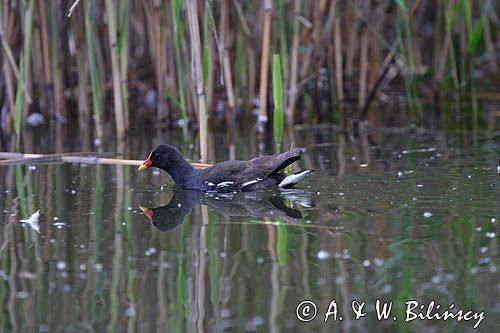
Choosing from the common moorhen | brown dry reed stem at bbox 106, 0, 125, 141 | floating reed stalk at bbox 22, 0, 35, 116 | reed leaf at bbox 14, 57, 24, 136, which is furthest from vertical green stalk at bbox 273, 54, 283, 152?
floating reed stalk at bbox 22, 0, 35, 116

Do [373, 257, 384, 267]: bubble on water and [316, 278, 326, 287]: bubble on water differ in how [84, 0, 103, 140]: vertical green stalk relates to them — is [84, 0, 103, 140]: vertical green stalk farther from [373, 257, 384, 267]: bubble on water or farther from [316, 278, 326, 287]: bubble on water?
[316, 278, 326, 287]: bubble on water

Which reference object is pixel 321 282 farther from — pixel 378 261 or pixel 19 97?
pixel 19 97

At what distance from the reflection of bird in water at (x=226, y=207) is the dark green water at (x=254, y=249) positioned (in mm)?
12

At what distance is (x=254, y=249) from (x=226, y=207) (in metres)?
1.14

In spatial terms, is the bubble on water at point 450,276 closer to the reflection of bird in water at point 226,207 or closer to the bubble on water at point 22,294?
the reflection of bird in water at point 226,207

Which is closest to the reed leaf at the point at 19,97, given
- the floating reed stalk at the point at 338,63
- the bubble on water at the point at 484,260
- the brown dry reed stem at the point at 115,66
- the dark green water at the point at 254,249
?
the dark green water at the point at 254,249

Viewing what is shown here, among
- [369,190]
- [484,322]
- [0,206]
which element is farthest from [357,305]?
[0,206]

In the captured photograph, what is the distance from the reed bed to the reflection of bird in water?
146 centimetres

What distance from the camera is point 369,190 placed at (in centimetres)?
572

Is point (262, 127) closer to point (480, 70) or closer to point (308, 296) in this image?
point (480, 70)

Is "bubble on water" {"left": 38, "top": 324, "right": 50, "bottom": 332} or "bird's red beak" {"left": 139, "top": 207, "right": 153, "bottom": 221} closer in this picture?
"bubble on water" {"left": 38, "top": 324, "right": 50, "bottom": 332}

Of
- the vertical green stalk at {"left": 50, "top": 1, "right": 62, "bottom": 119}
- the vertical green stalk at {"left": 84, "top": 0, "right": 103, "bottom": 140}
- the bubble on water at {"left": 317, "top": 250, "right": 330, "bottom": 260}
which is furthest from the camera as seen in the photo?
the vertical green stalk at {"left": 50, "top": 1, "right": 62, "bottom": 119}

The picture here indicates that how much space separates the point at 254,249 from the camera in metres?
4.49

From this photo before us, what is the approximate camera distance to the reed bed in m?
7.68
